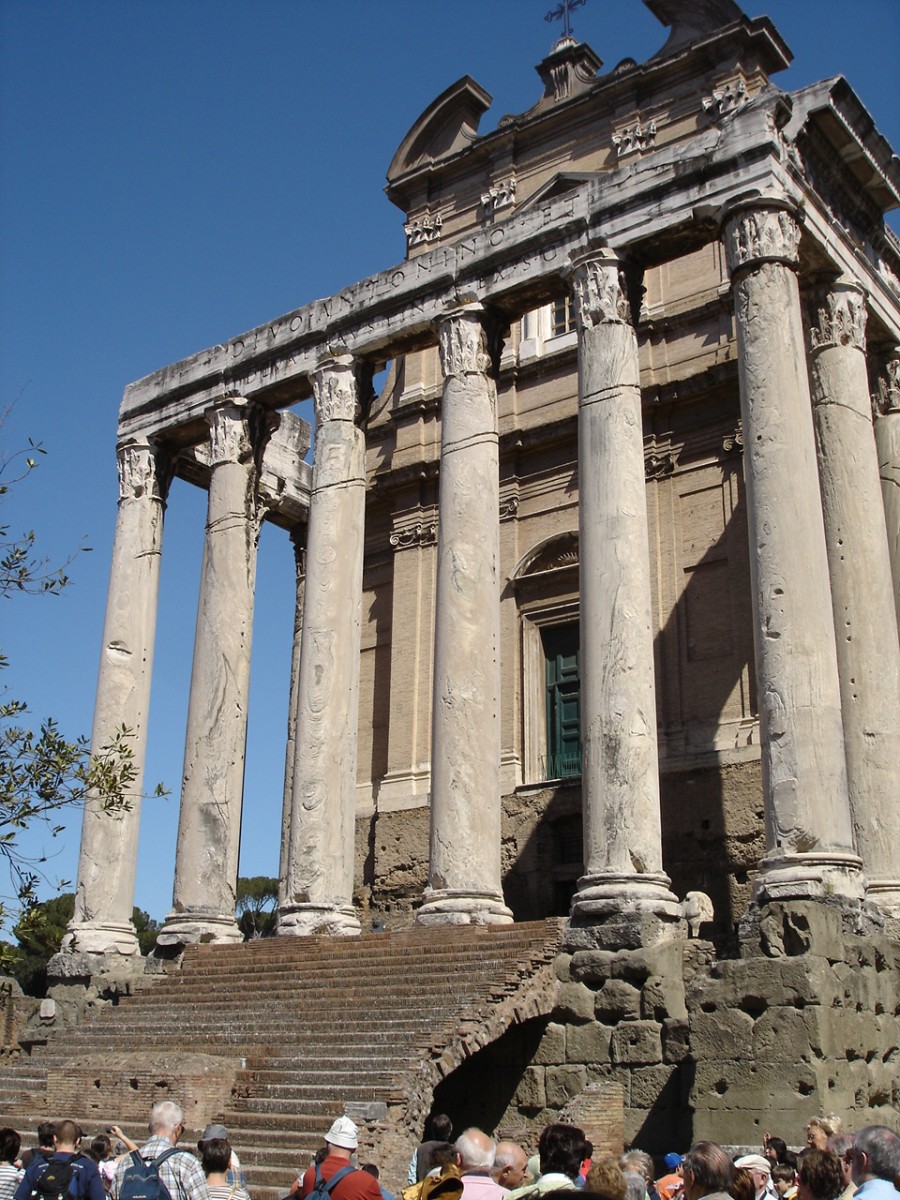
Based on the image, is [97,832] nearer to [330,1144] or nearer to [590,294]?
[590,294]

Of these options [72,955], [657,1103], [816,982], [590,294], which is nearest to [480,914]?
[657,1103]

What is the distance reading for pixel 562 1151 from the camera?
5727mm

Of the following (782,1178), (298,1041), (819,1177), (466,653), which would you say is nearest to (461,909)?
(298,1041)

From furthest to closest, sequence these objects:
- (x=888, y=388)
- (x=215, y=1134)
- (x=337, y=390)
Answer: (x=337, y=390) < (x=888, y=388) < (x=215, y=1134)

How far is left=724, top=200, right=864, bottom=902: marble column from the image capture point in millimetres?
13906

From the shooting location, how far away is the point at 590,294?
58.2 ft

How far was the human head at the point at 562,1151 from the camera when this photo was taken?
5711mm

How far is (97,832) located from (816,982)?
11735 mm

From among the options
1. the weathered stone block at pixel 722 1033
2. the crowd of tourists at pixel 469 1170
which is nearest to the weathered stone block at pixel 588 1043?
the weathered stone block at pixel 722 1033

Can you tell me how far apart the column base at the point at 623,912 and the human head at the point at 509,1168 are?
7.71 m

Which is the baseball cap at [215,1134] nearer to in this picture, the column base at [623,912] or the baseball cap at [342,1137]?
the baseball cap at [342,1137]

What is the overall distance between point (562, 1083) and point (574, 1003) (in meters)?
0.82

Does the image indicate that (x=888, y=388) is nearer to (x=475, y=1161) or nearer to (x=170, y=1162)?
(x=475, y=1161)

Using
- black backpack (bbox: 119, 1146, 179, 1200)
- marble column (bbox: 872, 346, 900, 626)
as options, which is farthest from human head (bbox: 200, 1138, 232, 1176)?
marble column (bbox: 872, 346, 900, 626)
